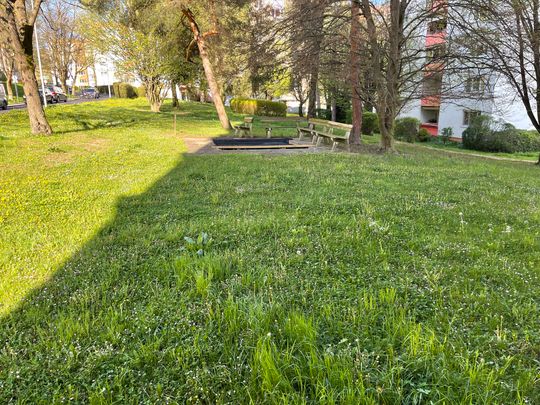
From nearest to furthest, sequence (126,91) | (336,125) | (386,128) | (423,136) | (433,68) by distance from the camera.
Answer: (386,128)
(433,68)
(336,125)
(423,136)
(126,91)

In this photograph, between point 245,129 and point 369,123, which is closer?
point 245,129

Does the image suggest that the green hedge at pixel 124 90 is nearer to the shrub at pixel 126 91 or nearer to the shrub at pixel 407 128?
the shrub at pixel 126 91

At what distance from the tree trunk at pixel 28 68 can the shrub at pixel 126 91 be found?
36.4 m

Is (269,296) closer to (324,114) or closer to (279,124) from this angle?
(279,124)

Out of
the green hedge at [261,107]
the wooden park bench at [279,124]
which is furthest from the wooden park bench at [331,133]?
the green hedge at [261,107]

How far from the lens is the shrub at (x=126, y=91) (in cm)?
4666

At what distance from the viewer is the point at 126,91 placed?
155 ft

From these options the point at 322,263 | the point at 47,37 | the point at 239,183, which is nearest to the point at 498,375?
the point at 322,263

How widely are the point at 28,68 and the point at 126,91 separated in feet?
124

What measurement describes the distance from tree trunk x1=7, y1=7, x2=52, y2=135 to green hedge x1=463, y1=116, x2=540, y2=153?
22.4m

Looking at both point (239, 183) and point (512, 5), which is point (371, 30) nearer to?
point (512, 5)

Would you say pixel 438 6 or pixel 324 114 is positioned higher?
pixel 438 6

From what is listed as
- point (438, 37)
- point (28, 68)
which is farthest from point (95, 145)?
point (438, 37)

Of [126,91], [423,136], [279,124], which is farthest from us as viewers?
[126,91]
